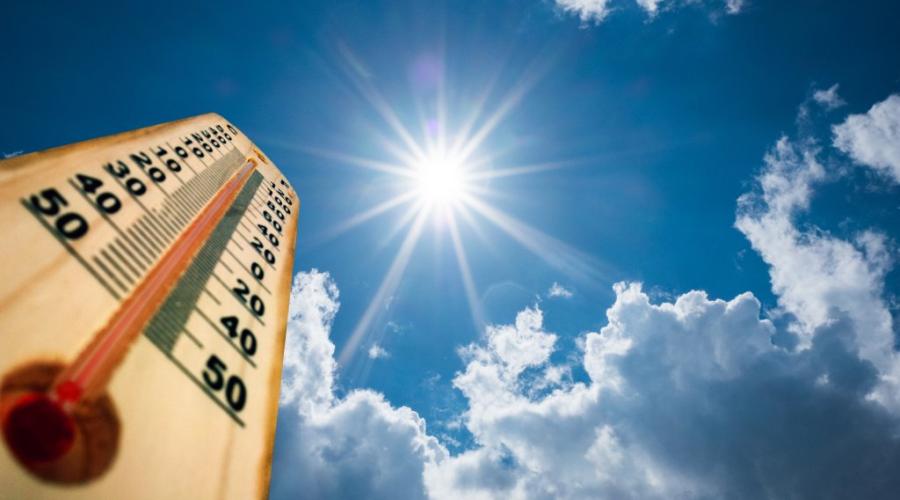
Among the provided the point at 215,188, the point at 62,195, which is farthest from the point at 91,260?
the point at 215,188

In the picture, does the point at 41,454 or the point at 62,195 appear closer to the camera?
the point at 41,454

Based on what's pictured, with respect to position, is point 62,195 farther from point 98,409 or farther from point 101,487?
point 101,487

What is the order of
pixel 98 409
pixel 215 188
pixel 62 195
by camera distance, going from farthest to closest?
pixel 215 188 < pixel 62 195 < pixel 98 409

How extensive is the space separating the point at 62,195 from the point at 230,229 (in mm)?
1427

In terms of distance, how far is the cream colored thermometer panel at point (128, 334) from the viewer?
5.91ft

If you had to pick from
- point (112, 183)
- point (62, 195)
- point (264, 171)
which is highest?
point (264, 171)

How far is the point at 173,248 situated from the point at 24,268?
0.97 metres

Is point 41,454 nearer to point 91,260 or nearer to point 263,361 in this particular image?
point 91,260

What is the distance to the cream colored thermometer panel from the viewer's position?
180 cm

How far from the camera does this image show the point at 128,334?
2309 millimetres

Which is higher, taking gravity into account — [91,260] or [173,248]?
[173,248]

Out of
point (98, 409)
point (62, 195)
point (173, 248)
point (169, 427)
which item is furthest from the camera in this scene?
point (173, 248)

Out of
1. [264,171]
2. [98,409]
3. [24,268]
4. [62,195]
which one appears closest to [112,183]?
[62,195]

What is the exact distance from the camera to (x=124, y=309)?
2.37 meters
